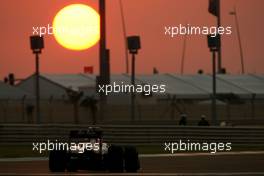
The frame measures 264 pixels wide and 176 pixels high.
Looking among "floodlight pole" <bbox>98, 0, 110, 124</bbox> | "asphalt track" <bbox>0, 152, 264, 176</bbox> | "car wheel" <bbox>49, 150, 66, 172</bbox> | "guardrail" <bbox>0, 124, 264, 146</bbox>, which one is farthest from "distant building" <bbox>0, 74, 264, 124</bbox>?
"car wheel" <bbox>49, 150, 66, 172</bbox>

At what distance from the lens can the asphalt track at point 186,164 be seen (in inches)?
1019

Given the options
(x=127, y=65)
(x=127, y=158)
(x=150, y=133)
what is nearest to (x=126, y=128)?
(x=150, y=133)

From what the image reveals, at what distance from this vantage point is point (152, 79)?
241 feet

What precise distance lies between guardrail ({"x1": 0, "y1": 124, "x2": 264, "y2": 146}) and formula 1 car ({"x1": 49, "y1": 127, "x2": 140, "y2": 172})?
1283 centimetres

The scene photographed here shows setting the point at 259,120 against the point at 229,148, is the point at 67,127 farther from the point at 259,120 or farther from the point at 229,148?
the point at 259,120

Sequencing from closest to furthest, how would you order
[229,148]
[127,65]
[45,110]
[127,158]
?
[127,158] → [229,148] → [45,110] → [127,65]

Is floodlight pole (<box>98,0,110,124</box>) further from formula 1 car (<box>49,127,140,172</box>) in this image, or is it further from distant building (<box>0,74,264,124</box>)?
formula 1 car (<box>49,127,140,172</box>)

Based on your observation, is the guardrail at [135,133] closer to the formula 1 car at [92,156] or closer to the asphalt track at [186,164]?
the asphalt track at [186,164]

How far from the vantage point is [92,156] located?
84.6 ft

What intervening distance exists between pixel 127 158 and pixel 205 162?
5.63 m

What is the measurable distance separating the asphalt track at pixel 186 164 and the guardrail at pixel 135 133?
3432 millimetres

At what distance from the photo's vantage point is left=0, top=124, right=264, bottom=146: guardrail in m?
39.2

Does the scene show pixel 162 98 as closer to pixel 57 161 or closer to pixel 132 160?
pixel 57 161

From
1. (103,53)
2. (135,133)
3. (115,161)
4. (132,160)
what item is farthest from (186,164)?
(103,53)
